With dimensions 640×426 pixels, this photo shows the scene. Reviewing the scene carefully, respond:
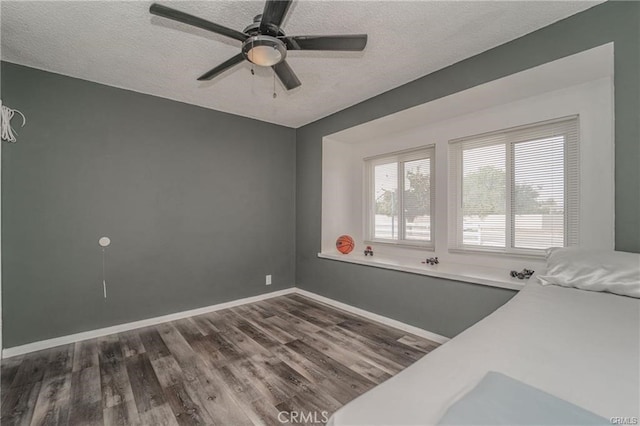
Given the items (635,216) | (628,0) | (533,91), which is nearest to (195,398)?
(635,216)

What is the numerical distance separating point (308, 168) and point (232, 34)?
2639 mm

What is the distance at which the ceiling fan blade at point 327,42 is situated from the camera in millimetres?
1665

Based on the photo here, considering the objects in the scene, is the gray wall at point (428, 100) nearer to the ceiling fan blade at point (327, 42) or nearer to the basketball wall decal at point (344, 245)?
the basketball wall decal at point (344, 245)

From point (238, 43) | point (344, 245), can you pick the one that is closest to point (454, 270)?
point (344, 245)

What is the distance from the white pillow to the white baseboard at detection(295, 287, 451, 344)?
127cm

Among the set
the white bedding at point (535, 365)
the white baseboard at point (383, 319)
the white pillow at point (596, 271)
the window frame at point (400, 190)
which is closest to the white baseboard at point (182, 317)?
the white baseboard at point (383, 319)

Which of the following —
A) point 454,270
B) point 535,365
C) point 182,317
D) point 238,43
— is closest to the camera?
point 535,365

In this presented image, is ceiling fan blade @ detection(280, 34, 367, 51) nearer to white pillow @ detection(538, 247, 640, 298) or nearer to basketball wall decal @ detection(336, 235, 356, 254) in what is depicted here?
white pillow @ detection(538, 247, 640, 298)

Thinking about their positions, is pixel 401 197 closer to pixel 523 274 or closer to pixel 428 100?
pixel 428 100

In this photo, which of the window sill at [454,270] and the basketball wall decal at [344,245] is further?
the basketball wall decal at [344,245]

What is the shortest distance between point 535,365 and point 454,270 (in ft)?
6.55

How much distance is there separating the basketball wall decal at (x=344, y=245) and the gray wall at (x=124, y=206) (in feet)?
3.29

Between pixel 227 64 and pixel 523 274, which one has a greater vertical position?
pixel 227 64

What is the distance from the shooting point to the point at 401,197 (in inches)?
147
